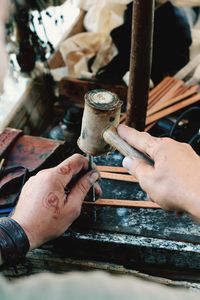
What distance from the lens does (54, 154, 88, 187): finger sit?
1.78 m

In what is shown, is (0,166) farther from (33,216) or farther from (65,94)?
(65,94)

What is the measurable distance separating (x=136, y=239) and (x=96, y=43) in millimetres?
2064

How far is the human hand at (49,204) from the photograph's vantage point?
1661 mm

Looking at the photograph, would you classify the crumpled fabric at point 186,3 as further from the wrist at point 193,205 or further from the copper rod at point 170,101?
the wrist at point 193,205

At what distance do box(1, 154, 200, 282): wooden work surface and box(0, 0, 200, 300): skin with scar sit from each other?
0.14 meters

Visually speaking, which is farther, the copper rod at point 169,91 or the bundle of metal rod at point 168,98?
the copper rod at point 169,91

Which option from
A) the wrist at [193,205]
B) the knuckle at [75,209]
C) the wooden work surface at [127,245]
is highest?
the wrist at [193,205]

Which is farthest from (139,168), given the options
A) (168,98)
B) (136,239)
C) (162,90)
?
(162,90)

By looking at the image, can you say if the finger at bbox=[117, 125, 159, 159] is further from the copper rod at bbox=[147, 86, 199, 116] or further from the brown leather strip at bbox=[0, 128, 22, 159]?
the copper rod at bbox=[147, 86, 199, 116]

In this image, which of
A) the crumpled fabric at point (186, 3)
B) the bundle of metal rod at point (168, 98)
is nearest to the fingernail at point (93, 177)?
the bundle of metal rod at point (168, 98)

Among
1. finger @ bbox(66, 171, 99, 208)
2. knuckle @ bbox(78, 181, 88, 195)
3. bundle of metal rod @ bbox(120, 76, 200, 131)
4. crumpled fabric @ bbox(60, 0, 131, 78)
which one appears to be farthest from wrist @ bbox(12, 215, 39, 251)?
crumpled fabric @ bbox(60, 0, 131, 78)

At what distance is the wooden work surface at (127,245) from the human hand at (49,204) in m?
0.17

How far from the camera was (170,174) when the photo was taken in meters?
1.32

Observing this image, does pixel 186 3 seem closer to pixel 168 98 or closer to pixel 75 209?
pixel 168 98
